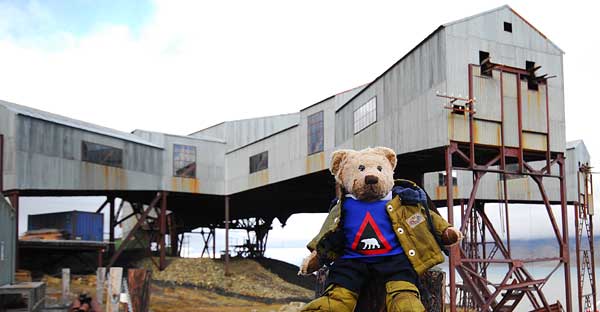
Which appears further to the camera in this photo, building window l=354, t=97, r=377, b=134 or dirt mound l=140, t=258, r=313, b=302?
dirt mound l=140, t=258, r=313, b=302

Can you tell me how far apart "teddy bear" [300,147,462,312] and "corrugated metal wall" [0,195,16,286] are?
14521 millimetres

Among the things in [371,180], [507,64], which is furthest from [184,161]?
[371,180]

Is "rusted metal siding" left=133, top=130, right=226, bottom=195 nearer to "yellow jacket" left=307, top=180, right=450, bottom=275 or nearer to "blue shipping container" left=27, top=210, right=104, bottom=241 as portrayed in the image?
"blue shipping container" left=27, top=210, right=104, bottom=241

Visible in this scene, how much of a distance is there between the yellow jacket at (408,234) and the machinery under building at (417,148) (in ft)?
39.2

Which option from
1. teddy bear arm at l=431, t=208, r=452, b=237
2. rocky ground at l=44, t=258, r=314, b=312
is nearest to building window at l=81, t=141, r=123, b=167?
rocky ground at l=44, t=258, r=314, b=312

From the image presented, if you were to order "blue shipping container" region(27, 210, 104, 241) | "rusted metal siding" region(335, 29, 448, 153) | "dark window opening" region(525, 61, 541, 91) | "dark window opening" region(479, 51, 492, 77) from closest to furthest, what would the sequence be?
"rusted metal siding" region(335, 29, 448, 153) → "dark window opening" region(479, 51, 492, 77) → "dark window opening" region(525, 61, 541, 91) → "blue shipping container" region(27, 210, 104, 241)

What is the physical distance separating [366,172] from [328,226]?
489 mm

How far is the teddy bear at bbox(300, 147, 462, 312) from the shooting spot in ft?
13.0

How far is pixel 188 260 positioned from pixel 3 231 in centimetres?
1550

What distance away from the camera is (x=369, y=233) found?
411cm

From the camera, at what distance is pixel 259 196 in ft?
106

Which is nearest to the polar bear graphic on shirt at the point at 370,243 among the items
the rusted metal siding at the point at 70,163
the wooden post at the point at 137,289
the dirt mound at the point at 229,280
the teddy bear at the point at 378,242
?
the teddy bear at the point at 378,242

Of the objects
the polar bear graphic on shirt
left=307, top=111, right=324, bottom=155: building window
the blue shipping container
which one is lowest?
the blue shipping container

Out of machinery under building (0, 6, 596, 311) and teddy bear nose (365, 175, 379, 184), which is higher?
machinery under building (0, 6, 596, 311)
